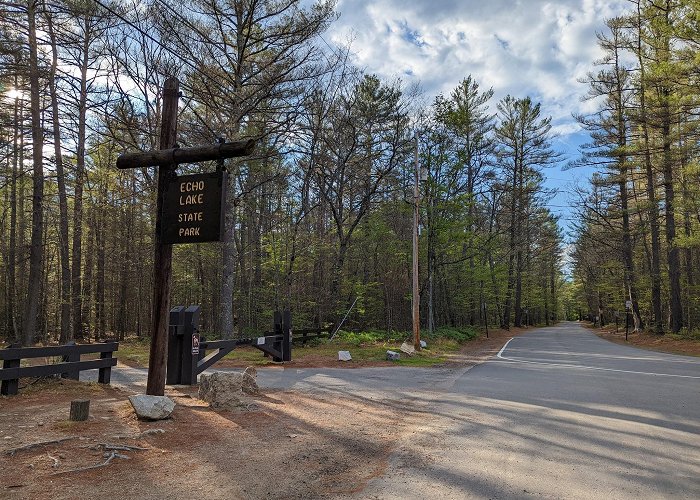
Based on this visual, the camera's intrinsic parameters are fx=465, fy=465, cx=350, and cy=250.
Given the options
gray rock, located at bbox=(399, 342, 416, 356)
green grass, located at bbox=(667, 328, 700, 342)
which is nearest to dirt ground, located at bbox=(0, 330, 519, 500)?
gray rock, located at bbox=(399, 342, 416, 356)

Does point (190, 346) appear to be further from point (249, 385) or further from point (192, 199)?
point (192, 199)

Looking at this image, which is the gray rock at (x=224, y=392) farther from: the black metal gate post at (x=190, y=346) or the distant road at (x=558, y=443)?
the distant road at (x=558, y=443)

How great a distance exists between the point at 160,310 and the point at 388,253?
21952 millimetres

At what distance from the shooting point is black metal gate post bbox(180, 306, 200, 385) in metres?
9.07

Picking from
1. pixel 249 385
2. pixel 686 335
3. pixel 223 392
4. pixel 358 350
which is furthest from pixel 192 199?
pixel 686 335

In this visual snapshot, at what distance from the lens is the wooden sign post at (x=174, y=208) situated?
20.9ft

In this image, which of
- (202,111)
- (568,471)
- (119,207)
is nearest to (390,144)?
(202,111)

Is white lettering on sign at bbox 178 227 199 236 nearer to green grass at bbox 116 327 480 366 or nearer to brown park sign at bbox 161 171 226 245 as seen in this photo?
brown park sign at bbox 161 171 226 245

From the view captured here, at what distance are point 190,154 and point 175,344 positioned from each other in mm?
4295

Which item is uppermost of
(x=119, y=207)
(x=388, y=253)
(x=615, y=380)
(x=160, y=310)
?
(x=119, y=207)

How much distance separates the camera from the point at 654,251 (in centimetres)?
2877

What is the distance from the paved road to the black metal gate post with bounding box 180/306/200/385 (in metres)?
1.51

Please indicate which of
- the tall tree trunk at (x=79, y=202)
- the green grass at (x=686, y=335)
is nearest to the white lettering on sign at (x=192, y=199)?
the tall tree trunk at (x=79, y=202)

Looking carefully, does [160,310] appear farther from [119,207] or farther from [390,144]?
[390,144]
